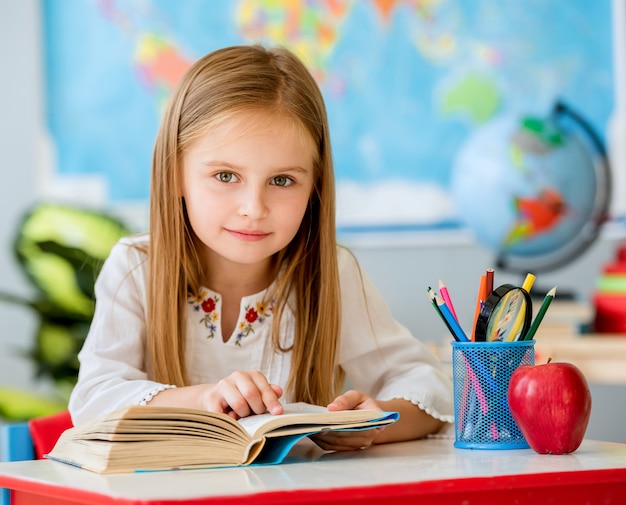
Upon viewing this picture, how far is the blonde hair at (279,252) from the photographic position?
1.13 meters

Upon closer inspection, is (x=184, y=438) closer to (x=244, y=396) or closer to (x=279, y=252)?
(x=244, y=396)

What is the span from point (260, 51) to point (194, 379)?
423mm

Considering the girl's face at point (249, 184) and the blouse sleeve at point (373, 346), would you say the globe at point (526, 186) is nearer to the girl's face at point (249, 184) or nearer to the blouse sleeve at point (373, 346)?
the blouse sleeve at point (373, 346)

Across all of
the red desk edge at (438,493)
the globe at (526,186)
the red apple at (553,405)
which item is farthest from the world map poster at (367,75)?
the red desk edge at (438,493)

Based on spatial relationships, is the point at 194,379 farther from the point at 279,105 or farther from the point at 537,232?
the point at 537,232

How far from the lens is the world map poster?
2.52 metres

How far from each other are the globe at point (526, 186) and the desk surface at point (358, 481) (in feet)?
4.44

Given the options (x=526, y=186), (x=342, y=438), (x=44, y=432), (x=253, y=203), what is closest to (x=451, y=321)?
(x=342, y=438)

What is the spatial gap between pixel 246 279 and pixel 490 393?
0.42 metres

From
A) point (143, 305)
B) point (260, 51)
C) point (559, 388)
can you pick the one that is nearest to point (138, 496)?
point (559, 388)

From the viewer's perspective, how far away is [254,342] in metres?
1.22

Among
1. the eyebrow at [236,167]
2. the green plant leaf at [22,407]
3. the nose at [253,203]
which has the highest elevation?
the eyebrow at [236,167]

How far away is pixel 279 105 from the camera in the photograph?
112 centimetres

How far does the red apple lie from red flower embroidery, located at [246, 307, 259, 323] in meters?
0.45
